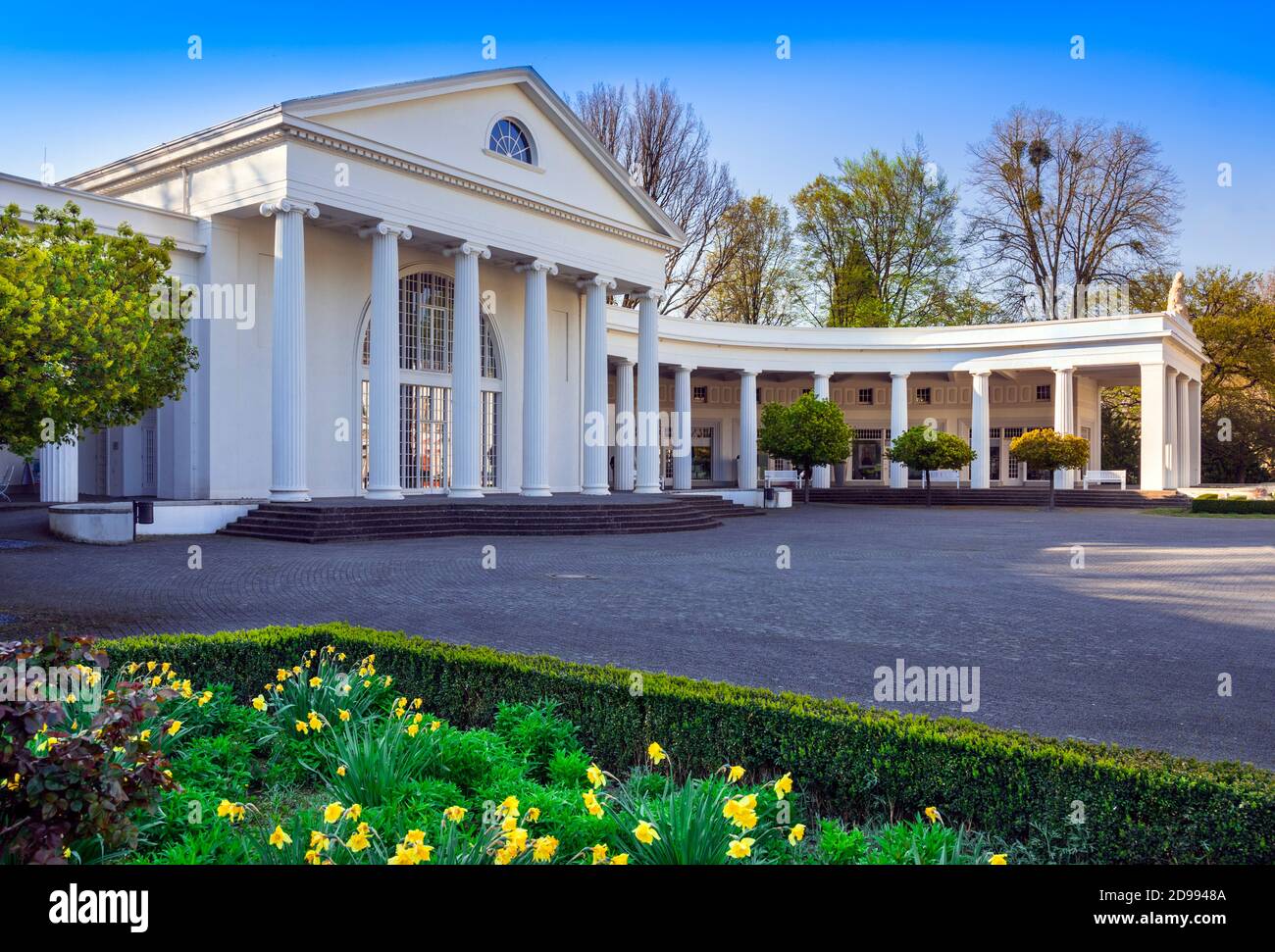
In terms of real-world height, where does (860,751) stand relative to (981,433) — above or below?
below

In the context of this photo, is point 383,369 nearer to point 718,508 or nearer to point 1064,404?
point 718,508

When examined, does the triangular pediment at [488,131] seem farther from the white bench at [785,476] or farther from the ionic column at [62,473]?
the white bench at [785,476]

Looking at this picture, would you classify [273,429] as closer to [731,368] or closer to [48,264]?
[48,264]

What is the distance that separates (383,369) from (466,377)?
269cm

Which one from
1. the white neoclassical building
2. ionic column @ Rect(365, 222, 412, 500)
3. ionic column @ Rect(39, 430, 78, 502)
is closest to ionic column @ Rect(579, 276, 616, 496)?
the white neoclassical building

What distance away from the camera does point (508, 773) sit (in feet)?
15.8

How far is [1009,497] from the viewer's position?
40094mm

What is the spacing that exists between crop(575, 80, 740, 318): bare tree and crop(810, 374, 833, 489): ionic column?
8.84m

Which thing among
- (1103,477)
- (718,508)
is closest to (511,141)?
(718,508)

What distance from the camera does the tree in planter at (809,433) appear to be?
1435 inches

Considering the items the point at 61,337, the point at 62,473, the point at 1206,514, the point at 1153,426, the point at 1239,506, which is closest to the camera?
the point at 61,337

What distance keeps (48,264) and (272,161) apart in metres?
13.6

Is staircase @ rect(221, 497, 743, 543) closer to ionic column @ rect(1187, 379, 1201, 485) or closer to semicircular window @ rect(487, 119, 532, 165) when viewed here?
semicircular window @ rect(487, 119, 532, 165)

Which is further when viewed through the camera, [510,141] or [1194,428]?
[1194,428]
